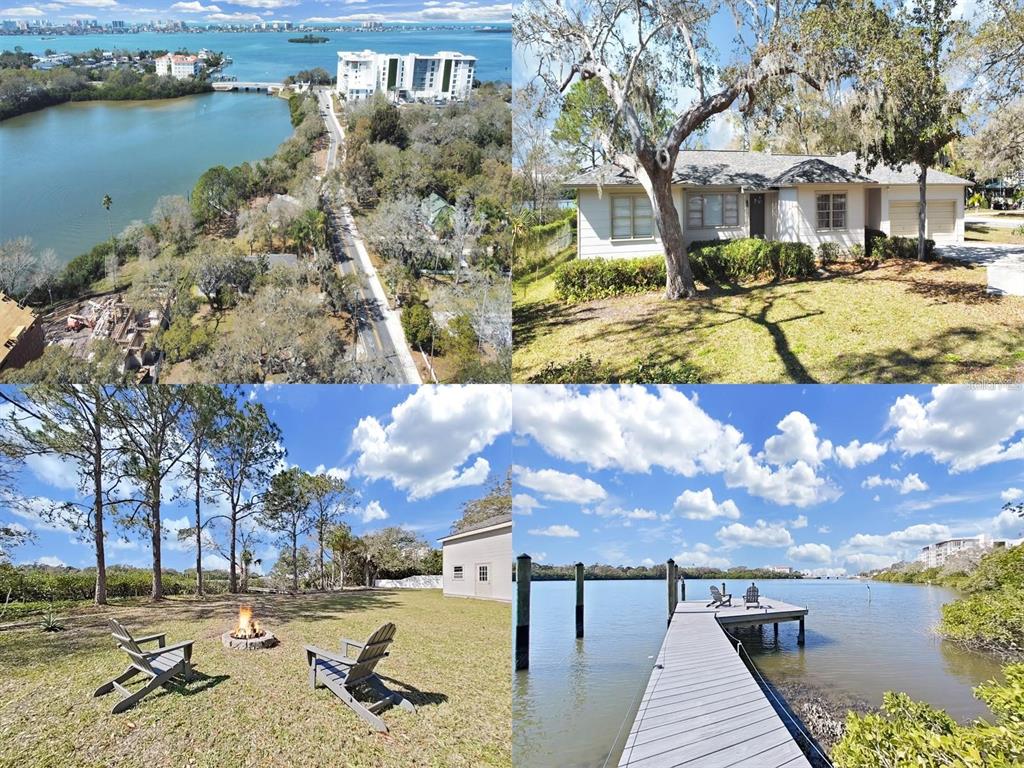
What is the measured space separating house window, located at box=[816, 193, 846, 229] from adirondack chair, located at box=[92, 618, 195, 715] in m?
7.70

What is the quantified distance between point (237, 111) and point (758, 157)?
5.25 meters

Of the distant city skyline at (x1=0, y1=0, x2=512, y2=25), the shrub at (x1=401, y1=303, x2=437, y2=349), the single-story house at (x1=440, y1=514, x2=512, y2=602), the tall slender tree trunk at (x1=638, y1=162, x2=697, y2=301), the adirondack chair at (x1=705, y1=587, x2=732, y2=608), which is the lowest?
the adirondack chair at (x1=705, y1=587, x2=732, y2=608)

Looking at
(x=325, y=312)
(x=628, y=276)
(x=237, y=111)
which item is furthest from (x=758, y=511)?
(x=237, y=111)

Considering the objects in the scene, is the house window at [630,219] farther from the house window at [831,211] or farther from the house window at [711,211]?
the house window at [831,211]

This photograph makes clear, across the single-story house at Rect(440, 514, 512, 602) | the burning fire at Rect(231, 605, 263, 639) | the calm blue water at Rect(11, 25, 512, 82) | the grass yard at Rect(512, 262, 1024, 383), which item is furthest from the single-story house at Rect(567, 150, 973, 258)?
the burning fire at Rect(231, 605, 263, 639)

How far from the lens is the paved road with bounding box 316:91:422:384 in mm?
4910

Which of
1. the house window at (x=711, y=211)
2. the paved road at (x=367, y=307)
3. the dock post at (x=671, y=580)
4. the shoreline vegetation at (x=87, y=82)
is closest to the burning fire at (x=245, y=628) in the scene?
the paved road at (x=367, y=307)

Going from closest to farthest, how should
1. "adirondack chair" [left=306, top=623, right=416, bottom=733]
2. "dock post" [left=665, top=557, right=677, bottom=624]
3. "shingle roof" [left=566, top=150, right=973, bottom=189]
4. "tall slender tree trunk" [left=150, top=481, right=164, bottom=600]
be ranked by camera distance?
"adirondack chair" [left=306, top=623, right=416, bottom=733]
"tall slender tree trunk" [left=150, top=481, right=164, bottom=600]
"shingle roof" [left=566, top=150, right=973, bottom=189]
"dock post" [left=665, top=557, right=677, bottom=624]

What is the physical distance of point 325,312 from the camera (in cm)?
491

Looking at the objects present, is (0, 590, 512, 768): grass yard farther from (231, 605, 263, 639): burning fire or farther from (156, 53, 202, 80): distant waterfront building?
(156, 53, 202, 80): distant waterfront building

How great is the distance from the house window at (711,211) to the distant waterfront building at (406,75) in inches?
120

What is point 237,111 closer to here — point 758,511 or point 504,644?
point 504,644

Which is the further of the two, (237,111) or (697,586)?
(697,586)

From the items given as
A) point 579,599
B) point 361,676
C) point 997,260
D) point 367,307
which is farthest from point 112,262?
point 997,260
